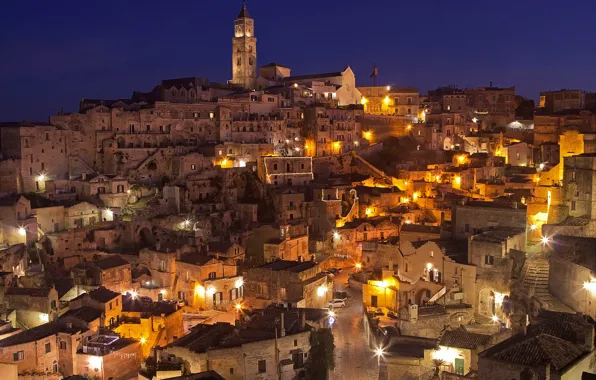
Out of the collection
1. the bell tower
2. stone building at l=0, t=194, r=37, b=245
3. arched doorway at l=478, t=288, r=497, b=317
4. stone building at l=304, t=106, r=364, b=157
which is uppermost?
the bell tower

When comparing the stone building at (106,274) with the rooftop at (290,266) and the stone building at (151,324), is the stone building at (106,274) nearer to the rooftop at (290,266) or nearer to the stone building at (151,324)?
the stone building at (151,324)

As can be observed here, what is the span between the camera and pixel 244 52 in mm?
67938

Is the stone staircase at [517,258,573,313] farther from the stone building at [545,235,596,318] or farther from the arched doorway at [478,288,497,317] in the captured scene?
the arched doorway at [478,288,497,317]

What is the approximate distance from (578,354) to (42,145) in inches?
1571

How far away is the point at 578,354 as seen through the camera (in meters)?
17.3

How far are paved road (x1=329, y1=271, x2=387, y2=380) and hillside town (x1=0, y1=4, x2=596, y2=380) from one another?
11 cm

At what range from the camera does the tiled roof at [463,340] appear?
71.6 ft

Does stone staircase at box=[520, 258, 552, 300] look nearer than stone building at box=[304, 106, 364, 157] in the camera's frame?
Yes

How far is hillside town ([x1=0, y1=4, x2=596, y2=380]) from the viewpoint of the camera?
24094 mm

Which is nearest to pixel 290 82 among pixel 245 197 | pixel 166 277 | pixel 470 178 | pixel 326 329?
pixel 245 197

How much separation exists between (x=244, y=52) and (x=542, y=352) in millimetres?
56450

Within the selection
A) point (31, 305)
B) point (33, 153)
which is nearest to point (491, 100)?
point (33, 153)

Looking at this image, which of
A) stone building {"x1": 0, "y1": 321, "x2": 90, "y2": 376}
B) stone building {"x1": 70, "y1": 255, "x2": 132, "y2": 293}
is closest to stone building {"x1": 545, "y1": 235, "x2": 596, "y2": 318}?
stone building {"x1": 0, "y1": 321, "x2": 90, "y2": 376}

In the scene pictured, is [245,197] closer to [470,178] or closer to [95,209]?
[95,209]
